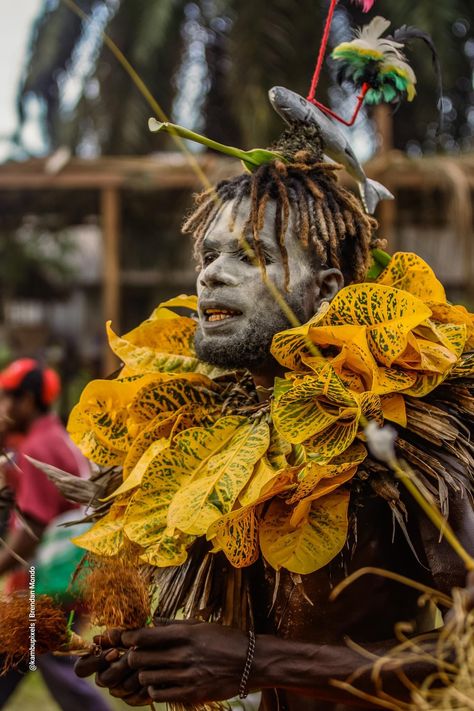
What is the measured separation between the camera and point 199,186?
780cm

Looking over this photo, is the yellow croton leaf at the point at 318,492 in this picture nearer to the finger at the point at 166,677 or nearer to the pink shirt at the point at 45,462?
the finger at the point at 166,677

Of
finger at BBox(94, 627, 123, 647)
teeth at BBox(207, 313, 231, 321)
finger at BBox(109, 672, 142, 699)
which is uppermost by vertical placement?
teeth at BBox(207, 313, 231, 321)

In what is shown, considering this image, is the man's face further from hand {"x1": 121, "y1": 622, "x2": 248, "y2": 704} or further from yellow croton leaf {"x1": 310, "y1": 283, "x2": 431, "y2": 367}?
hand {"x1": 121, "y1": 622, "x2": 248, "y2": 704}

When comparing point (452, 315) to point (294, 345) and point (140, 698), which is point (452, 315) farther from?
point (140, 698)

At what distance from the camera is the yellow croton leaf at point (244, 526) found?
1716 mm

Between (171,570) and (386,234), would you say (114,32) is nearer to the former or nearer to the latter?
(386,234)

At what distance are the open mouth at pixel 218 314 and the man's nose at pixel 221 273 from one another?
0.20ft

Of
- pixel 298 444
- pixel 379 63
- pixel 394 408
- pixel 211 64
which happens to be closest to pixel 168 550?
pixel 298 444

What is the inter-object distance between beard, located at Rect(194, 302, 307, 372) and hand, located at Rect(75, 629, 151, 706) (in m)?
0.64

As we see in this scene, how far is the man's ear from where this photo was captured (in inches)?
80.9

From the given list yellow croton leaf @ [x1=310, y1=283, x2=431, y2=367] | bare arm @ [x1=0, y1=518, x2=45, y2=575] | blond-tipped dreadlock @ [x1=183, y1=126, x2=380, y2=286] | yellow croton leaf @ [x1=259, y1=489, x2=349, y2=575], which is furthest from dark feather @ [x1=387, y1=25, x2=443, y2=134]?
bare arm @ [x1=0, y1=518, x2=45, y2=575]

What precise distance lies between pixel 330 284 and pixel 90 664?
38.8 inches

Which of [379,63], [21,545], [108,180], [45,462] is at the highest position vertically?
[379,63]

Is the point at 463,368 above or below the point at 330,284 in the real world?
below
